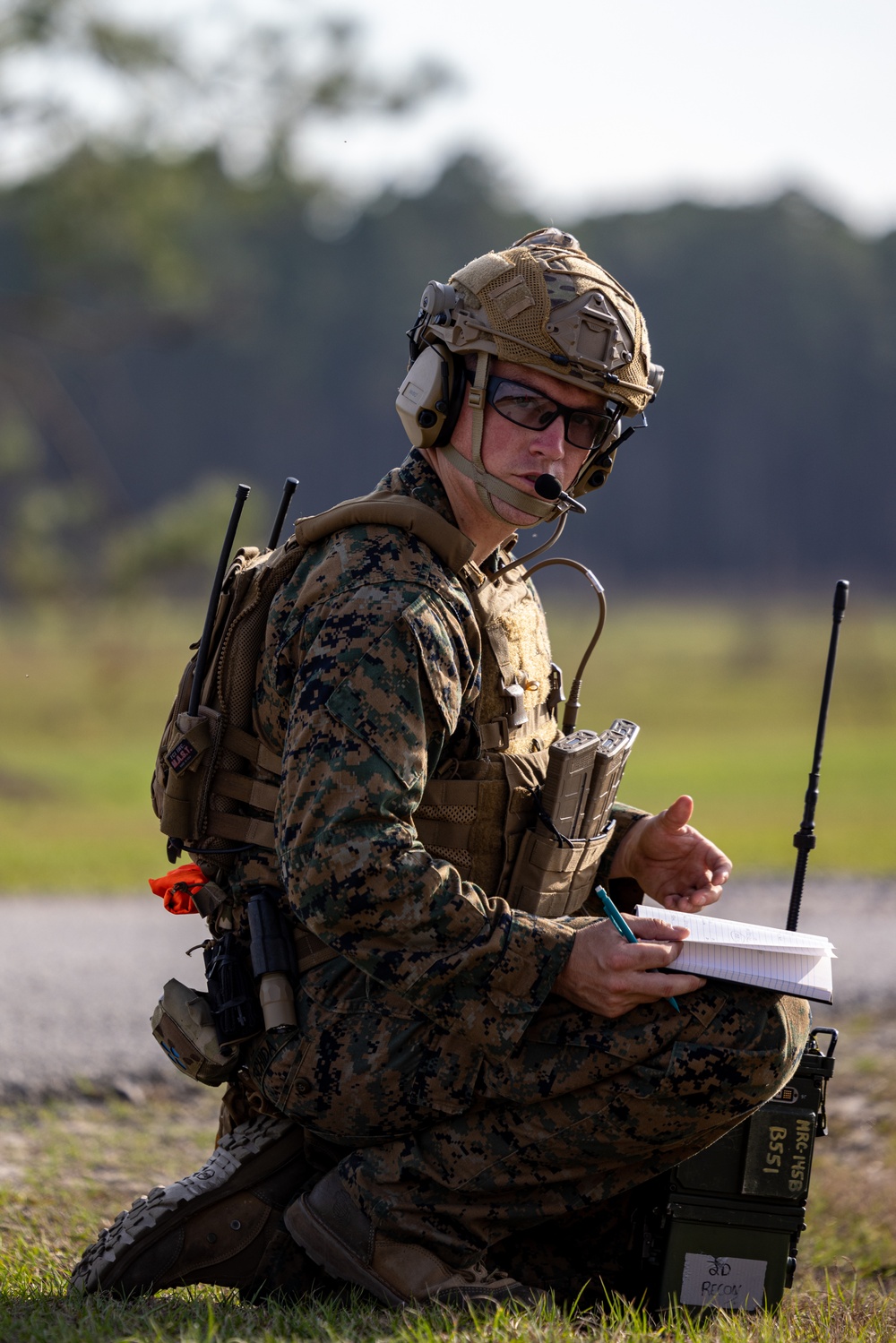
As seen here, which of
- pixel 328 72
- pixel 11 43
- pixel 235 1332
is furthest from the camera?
pixel 328 72

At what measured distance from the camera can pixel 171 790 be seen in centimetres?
364

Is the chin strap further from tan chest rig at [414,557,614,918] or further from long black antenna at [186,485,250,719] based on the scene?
long black antenna at [186,485,250,719]

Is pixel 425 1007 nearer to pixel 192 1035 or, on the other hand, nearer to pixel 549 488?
pixel 192 1035

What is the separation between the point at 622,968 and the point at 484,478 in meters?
1.20

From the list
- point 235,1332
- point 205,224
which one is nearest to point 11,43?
point 235,1332

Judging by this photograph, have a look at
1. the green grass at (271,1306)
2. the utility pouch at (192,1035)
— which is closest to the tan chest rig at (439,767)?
the utility pouch at (192,1035)

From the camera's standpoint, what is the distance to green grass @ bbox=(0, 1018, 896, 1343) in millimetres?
3189

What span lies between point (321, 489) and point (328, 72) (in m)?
56.0

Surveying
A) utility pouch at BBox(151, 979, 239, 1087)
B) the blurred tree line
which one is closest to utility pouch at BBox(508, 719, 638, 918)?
utility pouch at BBox(151, 979, 239, 1087)

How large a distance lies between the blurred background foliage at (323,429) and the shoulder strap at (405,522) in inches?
337

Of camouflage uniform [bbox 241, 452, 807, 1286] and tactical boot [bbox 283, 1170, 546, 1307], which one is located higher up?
camouflage uniform [bbox 241, 452, 807, 1286]

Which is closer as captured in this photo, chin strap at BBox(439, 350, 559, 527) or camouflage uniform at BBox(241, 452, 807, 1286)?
camouflage uniform at BBox(241, 452, 807, 1286)

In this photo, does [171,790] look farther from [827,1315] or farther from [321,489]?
[321,489]

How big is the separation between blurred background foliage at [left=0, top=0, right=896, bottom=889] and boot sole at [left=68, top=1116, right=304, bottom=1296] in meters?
8.04
